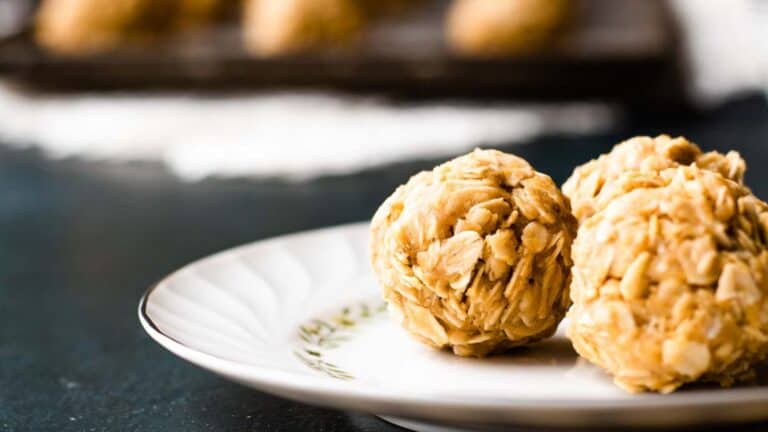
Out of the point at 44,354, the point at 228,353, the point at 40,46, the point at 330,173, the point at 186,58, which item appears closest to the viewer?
the point at 228,353

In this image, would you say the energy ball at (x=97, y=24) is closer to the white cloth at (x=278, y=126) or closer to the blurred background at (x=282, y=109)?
the blurred background at (x=282, y=109)

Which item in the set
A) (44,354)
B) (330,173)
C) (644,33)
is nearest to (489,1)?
(644,33)

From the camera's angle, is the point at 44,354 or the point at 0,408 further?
the point at 44,354

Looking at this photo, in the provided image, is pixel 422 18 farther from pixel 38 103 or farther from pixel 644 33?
pixel 38 103

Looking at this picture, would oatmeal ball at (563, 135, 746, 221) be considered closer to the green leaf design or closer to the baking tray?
the green leaf design

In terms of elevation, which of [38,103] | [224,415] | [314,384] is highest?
[314,384]

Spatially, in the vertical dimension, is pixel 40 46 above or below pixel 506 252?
below

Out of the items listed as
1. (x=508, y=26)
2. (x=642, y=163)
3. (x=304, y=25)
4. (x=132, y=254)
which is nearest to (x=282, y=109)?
(x=304, y=25)
